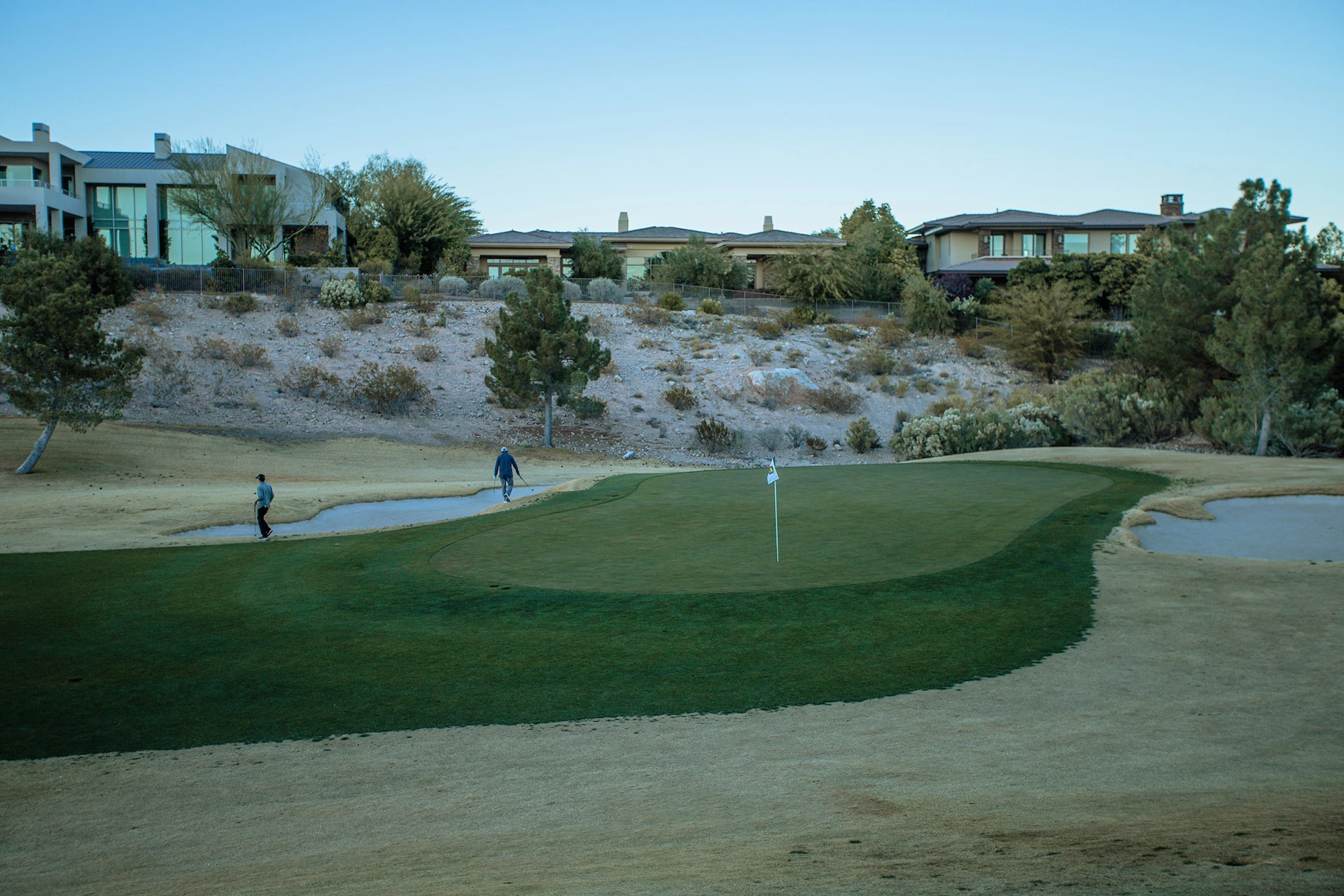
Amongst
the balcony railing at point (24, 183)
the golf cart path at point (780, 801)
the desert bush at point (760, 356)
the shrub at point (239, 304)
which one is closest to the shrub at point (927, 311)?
the desert bush at point (760, 356)

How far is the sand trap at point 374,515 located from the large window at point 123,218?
48.1 metres

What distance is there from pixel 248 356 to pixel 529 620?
40.1m

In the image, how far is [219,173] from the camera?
58.8 m

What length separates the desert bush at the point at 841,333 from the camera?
5922cm

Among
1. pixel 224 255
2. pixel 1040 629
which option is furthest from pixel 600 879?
pixel 224 255

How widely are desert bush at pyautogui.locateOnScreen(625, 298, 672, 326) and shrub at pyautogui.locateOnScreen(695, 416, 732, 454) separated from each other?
14264 millimetres

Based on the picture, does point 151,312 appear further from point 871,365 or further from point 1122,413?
point 1122,413

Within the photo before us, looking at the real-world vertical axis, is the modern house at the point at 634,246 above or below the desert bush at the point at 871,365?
above

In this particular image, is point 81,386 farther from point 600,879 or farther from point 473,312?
point 600,879

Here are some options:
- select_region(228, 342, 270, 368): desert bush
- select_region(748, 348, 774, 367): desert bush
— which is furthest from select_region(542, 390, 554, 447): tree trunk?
select_region(748, 348, 774, 367): desert bush

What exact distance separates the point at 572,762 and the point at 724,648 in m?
3.40

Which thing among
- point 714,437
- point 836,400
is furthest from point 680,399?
point 836,400

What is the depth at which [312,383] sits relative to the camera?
152 feet

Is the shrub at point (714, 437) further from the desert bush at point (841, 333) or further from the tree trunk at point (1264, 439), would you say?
the tree trunk at point (1264, 439)
